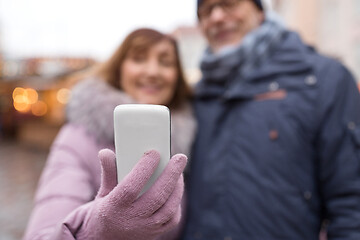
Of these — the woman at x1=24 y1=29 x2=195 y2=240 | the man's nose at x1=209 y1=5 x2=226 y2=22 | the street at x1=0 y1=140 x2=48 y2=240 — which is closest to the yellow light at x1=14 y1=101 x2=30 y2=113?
the street at x1=0 y1=140 x2=48 y2=240

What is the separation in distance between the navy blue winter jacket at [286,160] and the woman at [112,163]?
0.79 ft

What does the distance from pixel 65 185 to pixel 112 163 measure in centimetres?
47

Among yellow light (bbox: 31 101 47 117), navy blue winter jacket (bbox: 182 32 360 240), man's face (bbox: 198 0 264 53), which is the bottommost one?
yellow light (bbox: 31 101 47 117)

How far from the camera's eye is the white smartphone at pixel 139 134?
803 mm

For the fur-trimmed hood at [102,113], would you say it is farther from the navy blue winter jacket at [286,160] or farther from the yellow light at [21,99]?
the yellow light at [21,99]

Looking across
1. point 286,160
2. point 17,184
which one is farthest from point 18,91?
point 286,160

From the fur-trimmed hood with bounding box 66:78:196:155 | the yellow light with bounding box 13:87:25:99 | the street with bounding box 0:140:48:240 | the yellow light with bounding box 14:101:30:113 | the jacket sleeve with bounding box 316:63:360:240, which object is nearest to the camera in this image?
the jacket sleeve with bounding box 316:63:360:240

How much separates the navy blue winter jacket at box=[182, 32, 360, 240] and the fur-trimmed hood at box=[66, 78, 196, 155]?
151 millimetres

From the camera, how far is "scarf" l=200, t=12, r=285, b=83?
1.58 m

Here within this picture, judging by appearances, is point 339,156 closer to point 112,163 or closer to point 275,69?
point 275,69

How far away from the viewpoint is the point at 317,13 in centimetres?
718

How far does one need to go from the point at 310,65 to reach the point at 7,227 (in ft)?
13.7

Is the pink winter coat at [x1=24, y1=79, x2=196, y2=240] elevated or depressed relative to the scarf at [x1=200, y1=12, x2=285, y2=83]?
depressed

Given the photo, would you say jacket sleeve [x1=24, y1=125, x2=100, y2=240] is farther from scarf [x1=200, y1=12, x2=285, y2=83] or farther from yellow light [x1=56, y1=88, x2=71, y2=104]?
yellow light [x1=56, y1=88, x2=71, y2=104]
